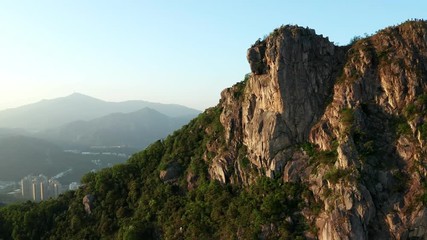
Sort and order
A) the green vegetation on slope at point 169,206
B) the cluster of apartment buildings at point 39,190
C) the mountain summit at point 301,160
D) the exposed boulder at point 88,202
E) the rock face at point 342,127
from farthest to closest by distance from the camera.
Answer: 1. the cluster of apartment buildings at point 39,190
2. the exposed boulder at point 88,202
3. the green vegetation on slope at point 169,206
4. the mountain summit at point 301,160
5. the rock face at point 342,127

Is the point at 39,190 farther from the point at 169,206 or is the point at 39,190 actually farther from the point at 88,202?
the point at 169,206

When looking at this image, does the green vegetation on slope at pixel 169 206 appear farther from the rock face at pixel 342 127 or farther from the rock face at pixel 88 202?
the rock face at pixel 342 127

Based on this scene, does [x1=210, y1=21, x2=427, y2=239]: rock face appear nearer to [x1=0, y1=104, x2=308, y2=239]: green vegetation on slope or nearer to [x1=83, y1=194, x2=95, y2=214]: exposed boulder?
[x1=0, y1=104, x2=308, y2=239]: green vegetation on slope

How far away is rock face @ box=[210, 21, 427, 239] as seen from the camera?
4484 centimetres

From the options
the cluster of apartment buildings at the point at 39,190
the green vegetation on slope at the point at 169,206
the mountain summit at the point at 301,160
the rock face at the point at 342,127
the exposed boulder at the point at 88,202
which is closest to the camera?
the rock face at the point at 342,127

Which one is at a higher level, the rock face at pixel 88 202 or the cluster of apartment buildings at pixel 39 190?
the rock face at pixel 88 202

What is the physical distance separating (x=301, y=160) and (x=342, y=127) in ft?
21.7

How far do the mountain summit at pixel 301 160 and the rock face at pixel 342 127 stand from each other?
13 cm

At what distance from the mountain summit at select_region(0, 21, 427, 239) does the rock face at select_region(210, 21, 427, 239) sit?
0.44ft

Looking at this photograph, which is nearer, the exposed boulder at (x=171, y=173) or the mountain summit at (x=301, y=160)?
the mountain summit at (x=301, y=160)

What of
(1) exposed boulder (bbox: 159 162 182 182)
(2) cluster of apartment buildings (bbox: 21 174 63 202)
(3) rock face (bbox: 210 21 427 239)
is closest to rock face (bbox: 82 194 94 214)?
(1) exposed boulder (bbox: 159 162 182 182)

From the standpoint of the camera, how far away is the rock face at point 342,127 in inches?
1766

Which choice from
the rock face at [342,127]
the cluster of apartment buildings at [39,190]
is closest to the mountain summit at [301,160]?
the rock face at [342,127]

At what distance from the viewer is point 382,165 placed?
4794 centimetres
